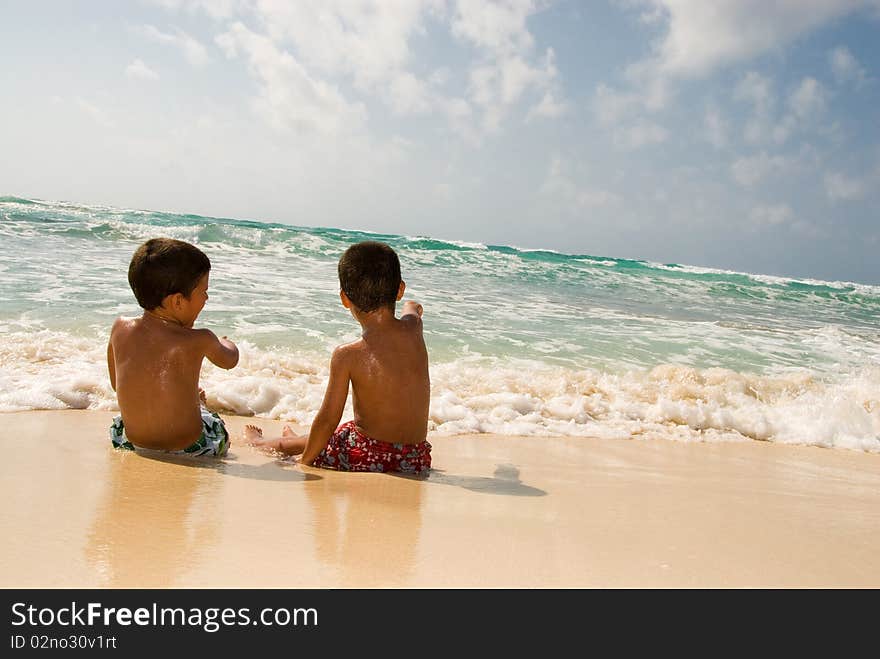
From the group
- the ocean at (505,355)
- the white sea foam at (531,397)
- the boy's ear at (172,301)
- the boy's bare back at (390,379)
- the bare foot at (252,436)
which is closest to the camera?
the boy's ear at (172,301)

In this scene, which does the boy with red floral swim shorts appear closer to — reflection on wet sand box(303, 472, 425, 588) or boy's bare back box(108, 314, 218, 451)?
reflection on wet sand box(303, 472, 425, 588)

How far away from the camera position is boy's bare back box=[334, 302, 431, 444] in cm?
287

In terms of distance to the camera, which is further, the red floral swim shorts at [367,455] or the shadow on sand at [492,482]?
the red floral swim shorts at [367,455]

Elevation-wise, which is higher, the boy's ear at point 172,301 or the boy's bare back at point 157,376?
the boy's ear at point 172,301

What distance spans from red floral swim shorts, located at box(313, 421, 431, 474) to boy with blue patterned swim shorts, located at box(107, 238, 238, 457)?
0.61 m

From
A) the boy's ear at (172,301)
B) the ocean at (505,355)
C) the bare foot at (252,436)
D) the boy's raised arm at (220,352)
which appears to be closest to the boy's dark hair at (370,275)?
the boy's raised arm at (220,352)

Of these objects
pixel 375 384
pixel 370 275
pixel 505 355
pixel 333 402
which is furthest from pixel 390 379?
pixel 505 355

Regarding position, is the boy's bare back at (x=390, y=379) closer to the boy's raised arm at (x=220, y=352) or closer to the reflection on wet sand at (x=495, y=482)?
the reflection on wet sand at (x=495, y=482)

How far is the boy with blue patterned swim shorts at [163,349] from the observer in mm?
2717

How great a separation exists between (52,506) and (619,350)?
5.97 metres

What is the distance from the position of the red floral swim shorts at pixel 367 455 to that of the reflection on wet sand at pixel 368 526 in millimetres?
102
